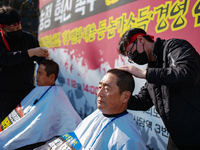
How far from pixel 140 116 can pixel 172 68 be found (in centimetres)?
131

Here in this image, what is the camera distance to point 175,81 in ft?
3.57

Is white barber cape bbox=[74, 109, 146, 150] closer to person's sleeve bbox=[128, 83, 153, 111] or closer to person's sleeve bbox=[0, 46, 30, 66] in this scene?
person's sleeve bbox=[128, 83, 153, 111]

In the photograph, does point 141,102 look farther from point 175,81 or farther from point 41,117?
point 41,117

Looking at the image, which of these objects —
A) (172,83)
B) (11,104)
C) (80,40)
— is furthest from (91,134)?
(80,40)

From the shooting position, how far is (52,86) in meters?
2.17

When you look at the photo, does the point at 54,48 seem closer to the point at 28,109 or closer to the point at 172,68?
the point at 28,109

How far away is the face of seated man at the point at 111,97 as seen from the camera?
133cm

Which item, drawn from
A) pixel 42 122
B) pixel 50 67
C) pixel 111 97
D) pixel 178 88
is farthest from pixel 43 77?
pixel 178 88

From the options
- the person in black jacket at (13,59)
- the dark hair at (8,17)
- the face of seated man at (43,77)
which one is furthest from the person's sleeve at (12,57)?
the dark hair at (8,17)

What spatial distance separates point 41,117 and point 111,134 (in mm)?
940

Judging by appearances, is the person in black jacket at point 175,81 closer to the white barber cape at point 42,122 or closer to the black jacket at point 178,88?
the black jacket at point 178,88

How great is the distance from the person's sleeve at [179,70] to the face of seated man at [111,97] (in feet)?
0.82

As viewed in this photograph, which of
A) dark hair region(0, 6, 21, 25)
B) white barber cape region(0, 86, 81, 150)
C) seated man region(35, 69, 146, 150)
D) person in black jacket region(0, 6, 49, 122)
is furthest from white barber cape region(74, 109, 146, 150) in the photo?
dark hair region(0, 6, 21, 25)

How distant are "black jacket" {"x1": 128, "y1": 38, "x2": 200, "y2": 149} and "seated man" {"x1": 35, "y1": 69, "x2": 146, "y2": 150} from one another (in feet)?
0.70
